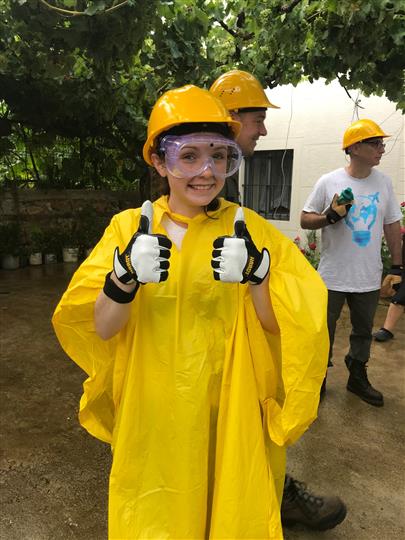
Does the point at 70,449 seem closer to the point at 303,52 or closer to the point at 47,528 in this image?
the point at 47,528

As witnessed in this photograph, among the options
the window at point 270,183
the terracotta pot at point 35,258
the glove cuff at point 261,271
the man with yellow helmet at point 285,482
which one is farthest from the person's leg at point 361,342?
the terracotta pot at point 35,258

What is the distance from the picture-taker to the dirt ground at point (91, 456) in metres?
2.14

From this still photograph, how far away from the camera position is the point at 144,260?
47.6 inches

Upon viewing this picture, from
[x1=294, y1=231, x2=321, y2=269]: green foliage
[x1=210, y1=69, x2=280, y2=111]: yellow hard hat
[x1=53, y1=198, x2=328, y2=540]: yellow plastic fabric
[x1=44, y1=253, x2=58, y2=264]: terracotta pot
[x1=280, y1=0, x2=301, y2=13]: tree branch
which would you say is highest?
[x1=280, y1=0, x2=301, y2=13]: tree branch

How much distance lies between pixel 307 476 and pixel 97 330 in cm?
174

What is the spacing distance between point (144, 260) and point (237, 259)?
0.26 meters

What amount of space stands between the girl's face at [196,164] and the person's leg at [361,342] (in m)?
2.11

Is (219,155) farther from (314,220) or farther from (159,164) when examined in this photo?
(314,220)

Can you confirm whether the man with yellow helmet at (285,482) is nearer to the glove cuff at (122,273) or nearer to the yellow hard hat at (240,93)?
the yellow hard hat at (240,93)

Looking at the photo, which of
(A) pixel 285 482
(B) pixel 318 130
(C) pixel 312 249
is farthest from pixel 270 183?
(A) pixel 285 482

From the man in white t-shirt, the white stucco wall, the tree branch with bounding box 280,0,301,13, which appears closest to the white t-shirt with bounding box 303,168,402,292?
the man in white t-shirt

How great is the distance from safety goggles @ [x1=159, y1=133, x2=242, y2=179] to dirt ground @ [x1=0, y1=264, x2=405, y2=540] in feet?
5.70

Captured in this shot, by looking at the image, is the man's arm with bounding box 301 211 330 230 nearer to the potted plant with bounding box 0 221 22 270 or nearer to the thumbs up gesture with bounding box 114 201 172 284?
the thumbs up gesture with bounding box 114 201 172 284

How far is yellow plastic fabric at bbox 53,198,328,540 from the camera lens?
1403 millimetres
